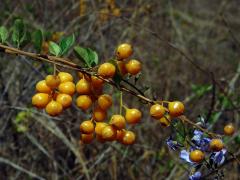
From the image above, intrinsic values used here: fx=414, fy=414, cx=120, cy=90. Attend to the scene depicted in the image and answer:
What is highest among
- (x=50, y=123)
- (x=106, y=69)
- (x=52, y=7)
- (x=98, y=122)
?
(x=106, y=69)

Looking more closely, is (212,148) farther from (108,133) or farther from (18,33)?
(18,33)

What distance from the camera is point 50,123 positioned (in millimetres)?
3338

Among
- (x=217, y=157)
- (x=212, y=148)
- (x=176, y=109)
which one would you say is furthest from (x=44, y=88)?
(x=217, y=157)

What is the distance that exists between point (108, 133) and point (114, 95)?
2614 mm

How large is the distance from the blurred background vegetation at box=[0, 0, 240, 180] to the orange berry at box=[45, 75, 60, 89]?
31 centimetres

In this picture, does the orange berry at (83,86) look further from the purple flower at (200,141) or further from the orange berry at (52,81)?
the purple flower at (200,141)

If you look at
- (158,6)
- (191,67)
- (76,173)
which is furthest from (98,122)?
(158,6)

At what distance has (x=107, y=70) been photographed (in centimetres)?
126

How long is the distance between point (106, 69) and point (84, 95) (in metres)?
0.14

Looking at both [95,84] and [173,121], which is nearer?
[95,84]

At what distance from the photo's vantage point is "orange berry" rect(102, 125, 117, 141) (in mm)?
1309

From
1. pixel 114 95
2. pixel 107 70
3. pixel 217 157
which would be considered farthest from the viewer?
pixel 114 95

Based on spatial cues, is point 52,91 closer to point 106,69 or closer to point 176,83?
point 106,69

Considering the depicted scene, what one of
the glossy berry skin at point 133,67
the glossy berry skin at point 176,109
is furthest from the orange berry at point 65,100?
the glossy berry skin at point 176,109
